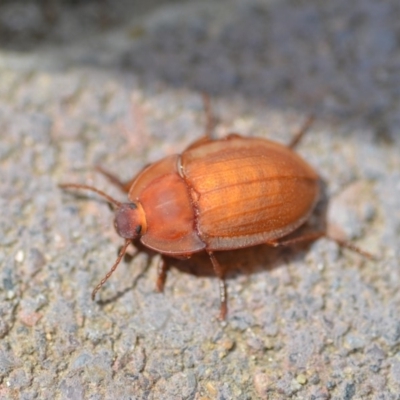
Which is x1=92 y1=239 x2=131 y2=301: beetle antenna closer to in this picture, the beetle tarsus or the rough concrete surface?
the rough concrete surface

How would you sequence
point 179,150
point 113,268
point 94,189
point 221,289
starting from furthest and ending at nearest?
point 179,150 → point 94,189 → point 221,289 → point 113,268

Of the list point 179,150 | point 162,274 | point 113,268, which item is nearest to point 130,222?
point 113,268

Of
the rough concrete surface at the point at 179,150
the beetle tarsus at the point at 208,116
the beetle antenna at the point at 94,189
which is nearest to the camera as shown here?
the rough concrete surface at the point at 179,150

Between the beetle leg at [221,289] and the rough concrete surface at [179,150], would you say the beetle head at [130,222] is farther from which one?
the beetle leg at [221,289]

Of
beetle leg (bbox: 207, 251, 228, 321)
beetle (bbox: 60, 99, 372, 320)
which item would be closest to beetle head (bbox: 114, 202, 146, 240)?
beetle (bbox: 60, 99, 372, 320)

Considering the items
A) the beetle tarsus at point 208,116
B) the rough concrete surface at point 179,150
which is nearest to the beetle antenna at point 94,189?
the rough concrete surface at point 179,150

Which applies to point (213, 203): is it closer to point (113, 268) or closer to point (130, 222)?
point (130, 222)

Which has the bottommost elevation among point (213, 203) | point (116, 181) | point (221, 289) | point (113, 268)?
point (221, 289)
